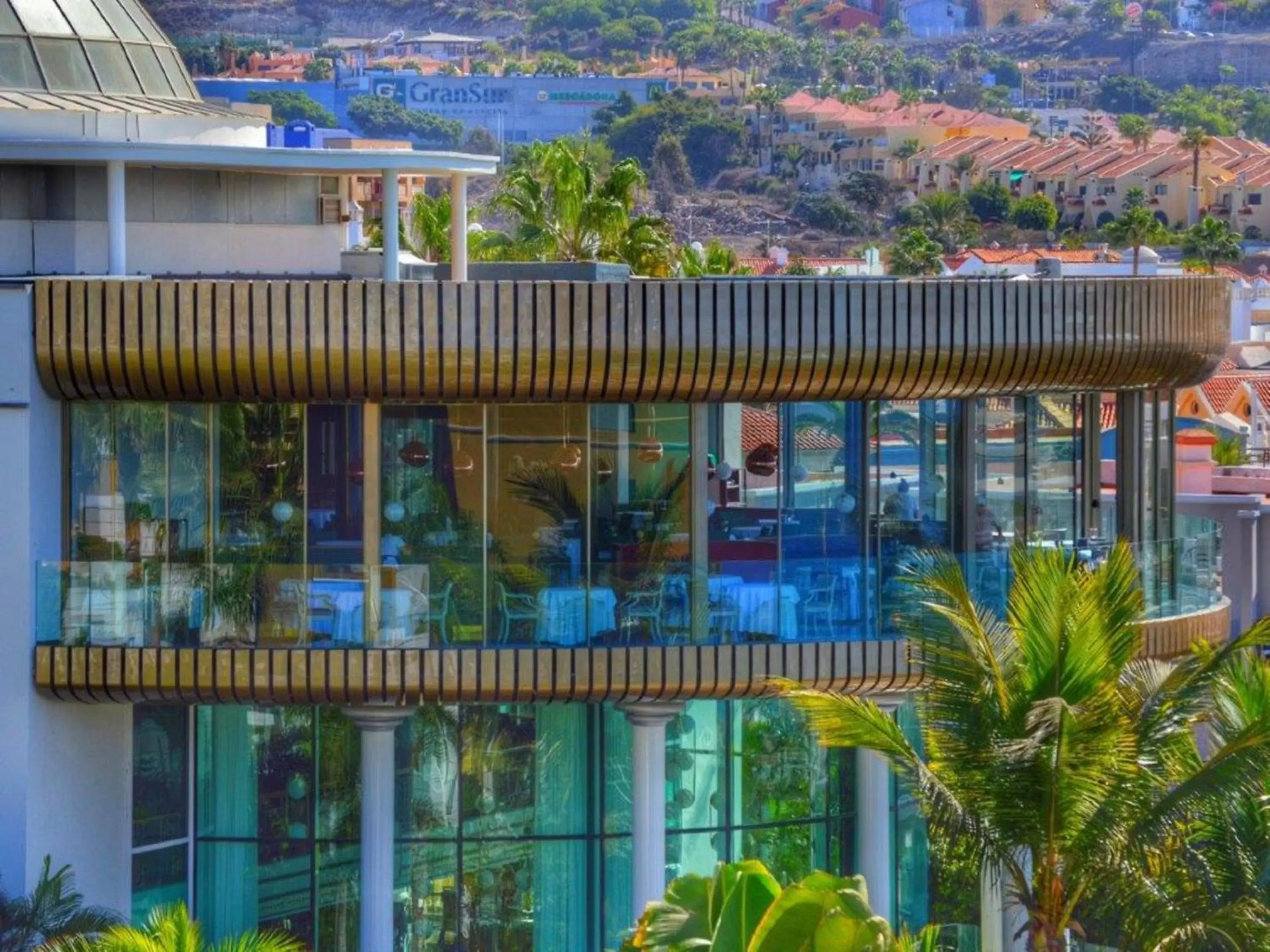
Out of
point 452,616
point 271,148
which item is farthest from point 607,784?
point 271,148

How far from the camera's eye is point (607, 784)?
2644 centimetres

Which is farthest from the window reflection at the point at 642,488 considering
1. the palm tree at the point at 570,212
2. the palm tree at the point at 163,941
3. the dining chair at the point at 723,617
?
the palm tree at the point at 570,212

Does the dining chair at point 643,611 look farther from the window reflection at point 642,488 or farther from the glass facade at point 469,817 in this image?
the glass facade at point 469,817

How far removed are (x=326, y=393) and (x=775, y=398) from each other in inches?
176

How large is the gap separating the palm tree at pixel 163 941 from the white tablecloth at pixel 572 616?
165 inches

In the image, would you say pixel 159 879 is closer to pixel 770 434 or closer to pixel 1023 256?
pixel 770 434

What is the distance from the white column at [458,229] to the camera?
26.6 metres

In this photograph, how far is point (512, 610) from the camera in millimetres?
24266

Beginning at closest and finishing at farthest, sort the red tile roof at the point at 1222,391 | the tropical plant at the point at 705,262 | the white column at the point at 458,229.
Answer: the white column at the point at 458,229, the tropical plant at the point at 705,262, the red tile roof at the point at 1222,391

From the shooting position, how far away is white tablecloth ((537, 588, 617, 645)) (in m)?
24.2

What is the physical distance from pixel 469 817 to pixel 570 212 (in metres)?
40.6

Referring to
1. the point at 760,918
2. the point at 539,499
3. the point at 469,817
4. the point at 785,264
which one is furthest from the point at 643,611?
the point at 785,264

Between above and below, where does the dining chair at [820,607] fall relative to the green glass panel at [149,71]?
below

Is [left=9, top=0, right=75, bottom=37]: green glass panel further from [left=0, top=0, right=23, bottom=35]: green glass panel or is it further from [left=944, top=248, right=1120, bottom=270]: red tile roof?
[left=944, top=248, right=1120, bottom=270]: red tile roof
